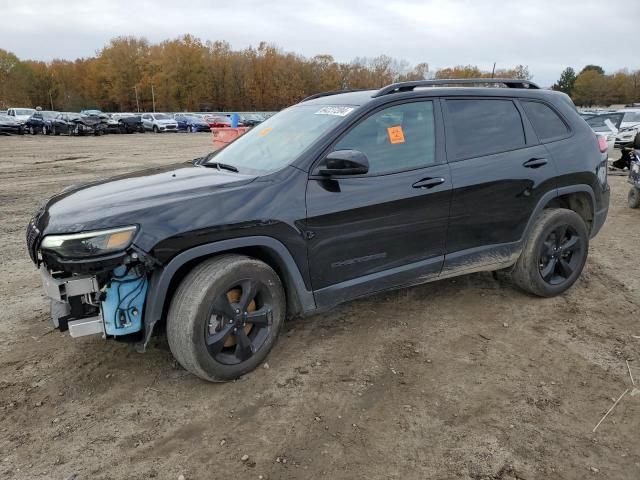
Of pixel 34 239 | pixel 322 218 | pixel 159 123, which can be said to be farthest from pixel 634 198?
pixel 159 123

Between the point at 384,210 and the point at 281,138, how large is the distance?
98 cm

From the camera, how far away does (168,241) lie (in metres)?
2.84

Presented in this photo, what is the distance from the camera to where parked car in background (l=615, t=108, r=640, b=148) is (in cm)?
1689

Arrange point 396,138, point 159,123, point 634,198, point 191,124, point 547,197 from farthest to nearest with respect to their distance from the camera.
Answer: point 191,124
point 159,123
point 634,198
point 547,197
point 396,138

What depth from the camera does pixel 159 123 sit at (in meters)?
40.7

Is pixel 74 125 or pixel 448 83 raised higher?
pixel 74 125

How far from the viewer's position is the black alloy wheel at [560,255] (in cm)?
439

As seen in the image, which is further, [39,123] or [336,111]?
[39,123]

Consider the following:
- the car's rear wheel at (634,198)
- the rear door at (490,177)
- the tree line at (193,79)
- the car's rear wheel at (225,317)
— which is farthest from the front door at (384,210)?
the tree line at (193,79)

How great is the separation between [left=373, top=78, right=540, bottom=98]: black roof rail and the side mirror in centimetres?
70

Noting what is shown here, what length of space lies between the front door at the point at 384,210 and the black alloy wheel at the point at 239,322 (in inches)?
14.9

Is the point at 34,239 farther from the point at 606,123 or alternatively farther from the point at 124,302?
the point at 606,123

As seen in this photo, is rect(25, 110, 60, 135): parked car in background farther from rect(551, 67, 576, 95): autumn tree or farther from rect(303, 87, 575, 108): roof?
rect(551, 67, 576, 95): autumn tree

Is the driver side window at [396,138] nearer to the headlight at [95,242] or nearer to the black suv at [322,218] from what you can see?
the black suv at [322,218]
